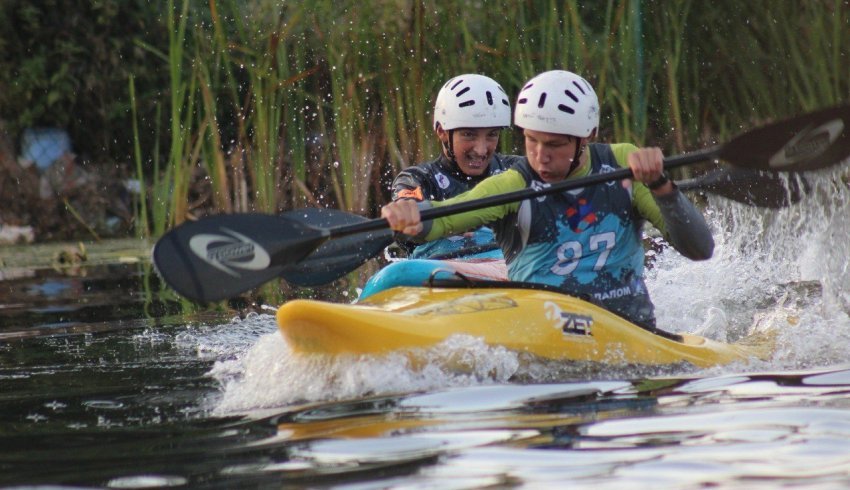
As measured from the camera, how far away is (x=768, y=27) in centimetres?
945

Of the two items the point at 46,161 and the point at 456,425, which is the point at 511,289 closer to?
the point at 456,425

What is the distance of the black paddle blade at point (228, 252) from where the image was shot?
559cm

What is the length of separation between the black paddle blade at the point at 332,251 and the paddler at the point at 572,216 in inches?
27.6

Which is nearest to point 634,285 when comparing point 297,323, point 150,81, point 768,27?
point 297,323

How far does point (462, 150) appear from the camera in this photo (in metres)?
7.76

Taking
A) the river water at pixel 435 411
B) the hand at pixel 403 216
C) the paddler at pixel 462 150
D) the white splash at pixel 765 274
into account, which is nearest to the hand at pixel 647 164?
the river water at pixel 435 411

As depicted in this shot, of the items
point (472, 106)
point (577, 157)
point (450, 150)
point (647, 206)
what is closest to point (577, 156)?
point (577, 157)

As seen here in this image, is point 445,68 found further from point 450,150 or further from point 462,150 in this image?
point 462,150

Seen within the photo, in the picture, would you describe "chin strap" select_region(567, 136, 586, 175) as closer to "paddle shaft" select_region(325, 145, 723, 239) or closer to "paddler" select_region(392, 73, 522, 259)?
"paddle shaft" select_region(325, 145, 723, 239)

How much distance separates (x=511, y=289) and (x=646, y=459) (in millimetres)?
1893

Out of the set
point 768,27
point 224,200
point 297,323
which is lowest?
point 297,323

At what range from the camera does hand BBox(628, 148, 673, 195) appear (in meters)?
5.52

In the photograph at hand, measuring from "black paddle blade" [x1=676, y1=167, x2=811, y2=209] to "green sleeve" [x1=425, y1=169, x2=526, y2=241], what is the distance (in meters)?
0.74

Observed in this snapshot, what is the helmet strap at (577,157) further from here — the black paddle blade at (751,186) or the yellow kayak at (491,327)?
the yellow kayak at (491,327)
